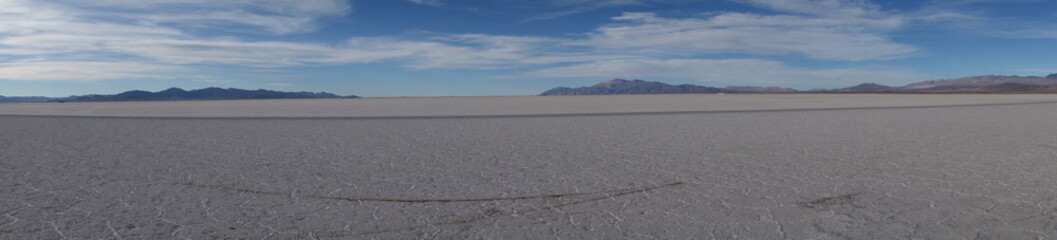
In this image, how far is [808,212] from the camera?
397 cm

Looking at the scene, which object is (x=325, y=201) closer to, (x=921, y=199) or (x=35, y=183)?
(x=35, y=183)

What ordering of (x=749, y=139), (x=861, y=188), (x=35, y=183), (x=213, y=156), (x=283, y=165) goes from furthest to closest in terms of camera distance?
(x=749, y=139) < (x=213, y=156) < (x=283, y=165) < (x=35, y=183) < (x=861, y=188)

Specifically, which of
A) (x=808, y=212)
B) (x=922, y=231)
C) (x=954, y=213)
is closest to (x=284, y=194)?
(x=808, y=212)

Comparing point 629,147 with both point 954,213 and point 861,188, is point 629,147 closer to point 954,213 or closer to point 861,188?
point 861,188

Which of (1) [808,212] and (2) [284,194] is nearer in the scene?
(1) [808,212]

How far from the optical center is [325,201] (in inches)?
172

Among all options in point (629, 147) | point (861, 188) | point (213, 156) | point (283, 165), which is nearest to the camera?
point (861, 188)

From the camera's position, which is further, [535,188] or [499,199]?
[535,188]

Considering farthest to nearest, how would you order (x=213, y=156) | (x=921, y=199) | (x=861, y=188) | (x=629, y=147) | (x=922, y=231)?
(x=629, y=147)
(x=213, y=156)
(x=861, y=188)
(x=921, y=199)
(x=922, y=231)

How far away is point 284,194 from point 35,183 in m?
2.23

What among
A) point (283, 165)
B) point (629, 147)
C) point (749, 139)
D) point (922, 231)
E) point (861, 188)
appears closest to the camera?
point (922, 231)

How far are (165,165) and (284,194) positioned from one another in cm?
235

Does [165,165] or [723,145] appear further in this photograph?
[723,145]

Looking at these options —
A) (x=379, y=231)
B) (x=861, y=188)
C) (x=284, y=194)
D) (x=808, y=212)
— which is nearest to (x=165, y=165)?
(x=284, y=194)
